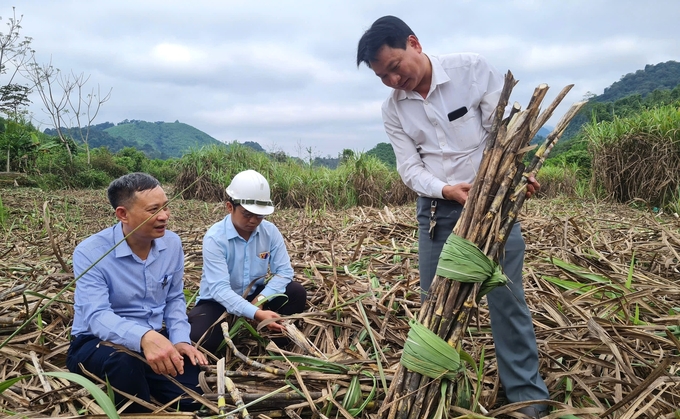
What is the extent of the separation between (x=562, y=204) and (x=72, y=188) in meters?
10.8

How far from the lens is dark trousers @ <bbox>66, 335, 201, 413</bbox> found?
5.79 ft

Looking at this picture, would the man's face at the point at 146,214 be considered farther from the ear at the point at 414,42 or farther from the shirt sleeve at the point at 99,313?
the ear at the point at 414,42

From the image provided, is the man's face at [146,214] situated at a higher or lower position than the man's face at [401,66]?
lower

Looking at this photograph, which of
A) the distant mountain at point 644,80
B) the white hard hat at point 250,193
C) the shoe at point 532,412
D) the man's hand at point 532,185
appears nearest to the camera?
the man's hand at point 532,185

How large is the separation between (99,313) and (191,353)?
43 cm

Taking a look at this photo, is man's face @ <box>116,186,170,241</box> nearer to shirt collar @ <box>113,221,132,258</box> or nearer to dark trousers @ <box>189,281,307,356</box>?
shirt collar @ <box>113,221,132,258</box>

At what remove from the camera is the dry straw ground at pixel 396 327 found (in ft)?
5.50

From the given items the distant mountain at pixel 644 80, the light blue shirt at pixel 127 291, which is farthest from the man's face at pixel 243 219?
the distant mountain at pixel 644 80

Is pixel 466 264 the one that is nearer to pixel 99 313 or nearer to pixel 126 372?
pixel 126 372

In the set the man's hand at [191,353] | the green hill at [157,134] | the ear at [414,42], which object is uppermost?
the green hill at [157,134]

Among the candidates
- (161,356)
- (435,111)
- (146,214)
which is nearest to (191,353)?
(161,356)

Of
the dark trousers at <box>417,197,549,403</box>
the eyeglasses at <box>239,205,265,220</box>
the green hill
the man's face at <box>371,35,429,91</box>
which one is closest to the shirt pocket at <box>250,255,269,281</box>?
the eyeglasses at <box>239,205,265,220</box>

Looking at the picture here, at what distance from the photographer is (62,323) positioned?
239cm

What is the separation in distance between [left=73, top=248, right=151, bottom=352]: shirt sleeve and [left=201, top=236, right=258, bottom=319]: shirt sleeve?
489 mm
